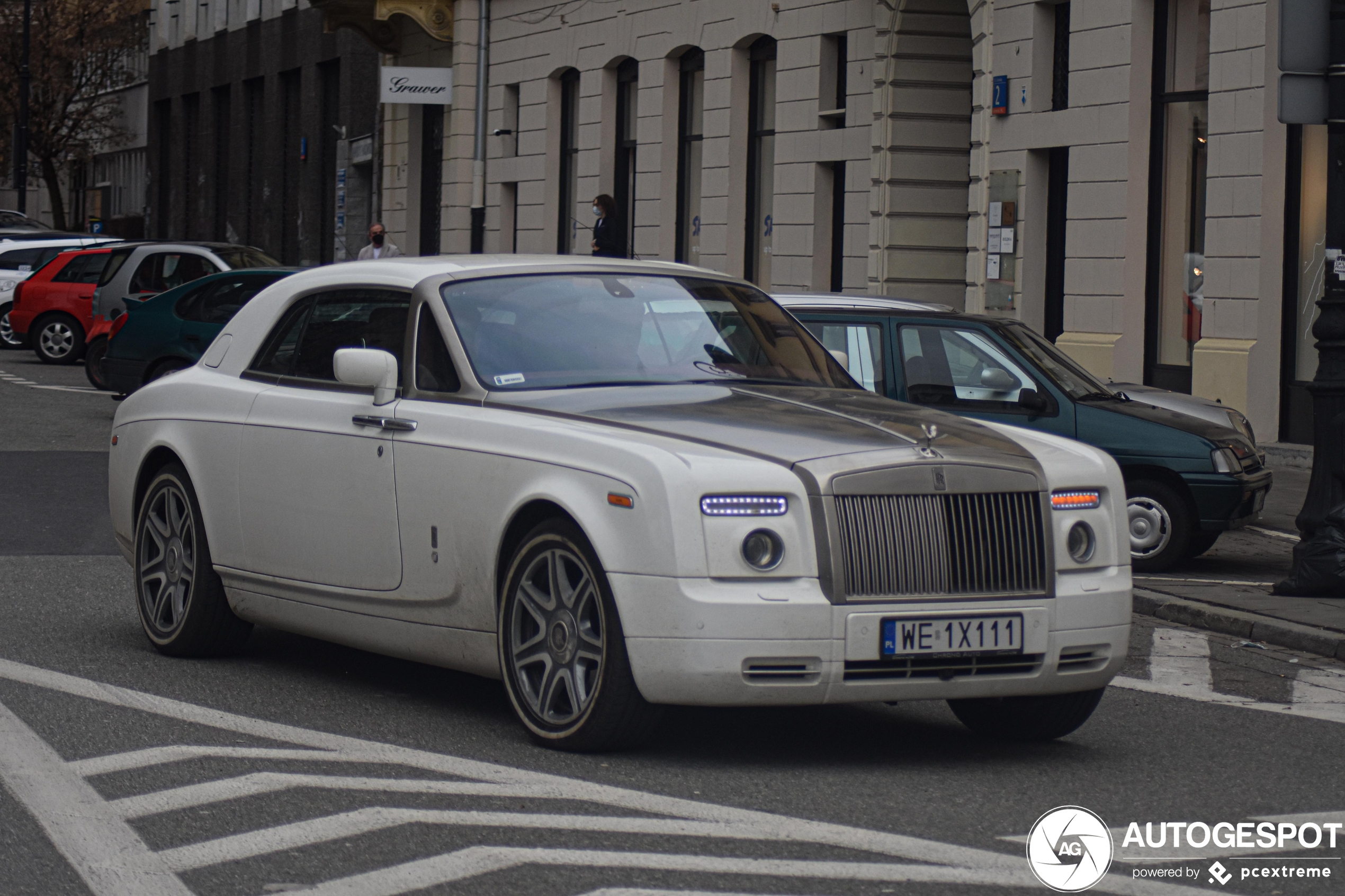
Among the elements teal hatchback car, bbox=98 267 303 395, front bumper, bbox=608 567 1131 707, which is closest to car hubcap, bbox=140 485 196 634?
front bumper, bbox=608 567 1131 707

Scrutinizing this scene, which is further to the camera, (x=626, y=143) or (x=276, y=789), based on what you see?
(x=626, y=143)

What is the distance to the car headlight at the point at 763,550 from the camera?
586 cm

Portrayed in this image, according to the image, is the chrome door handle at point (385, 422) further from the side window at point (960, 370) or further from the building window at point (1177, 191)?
the building window at point (1177, 191)

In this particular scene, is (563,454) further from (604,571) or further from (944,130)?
(944,130)

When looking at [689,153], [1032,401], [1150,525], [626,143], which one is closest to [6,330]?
[626,143]

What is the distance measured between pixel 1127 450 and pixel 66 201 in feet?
215

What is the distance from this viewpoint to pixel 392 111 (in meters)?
39.4

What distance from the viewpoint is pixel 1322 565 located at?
10477 millimetres

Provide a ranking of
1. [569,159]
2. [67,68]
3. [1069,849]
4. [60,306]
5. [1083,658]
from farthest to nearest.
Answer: [67,68], [569,159], [60,306], [1083,658], [1069,849]

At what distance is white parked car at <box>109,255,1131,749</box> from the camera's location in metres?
5.88

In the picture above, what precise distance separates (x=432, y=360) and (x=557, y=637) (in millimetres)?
1295

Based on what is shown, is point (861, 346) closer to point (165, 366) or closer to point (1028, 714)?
point (1028, 714)

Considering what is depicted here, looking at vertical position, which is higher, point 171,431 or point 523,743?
point 171,431

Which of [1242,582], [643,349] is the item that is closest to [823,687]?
[643,349]
